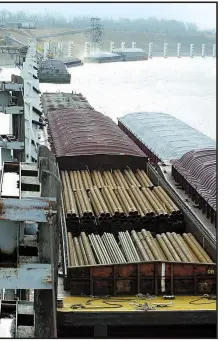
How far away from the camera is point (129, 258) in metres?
9.30

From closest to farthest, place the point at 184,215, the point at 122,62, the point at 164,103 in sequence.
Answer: the point at 184,215 → the point at 164,103 → the point at 122,62

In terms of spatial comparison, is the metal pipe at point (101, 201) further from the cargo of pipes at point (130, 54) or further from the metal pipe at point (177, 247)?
the cargo of pipes at point (130, 54)

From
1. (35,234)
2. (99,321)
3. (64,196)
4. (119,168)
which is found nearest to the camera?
(35,234)

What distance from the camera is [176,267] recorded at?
876cm

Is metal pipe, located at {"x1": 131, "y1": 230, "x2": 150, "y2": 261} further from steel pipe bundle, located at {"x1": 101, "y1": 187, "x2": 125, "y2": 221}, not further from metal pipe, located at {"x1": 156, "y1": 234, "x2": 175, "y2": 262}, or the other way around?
steel pipe bundle, located at {"x1": 101, "y1": 187, "x2": 125, "y2": 221}

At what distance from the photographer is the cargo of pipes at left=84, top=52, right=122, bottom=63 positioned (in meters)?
94.4

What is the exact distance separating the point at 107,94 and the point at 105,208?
50421 mm

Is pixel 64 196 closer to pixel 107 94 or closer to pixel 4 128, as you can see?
pixel 4 128

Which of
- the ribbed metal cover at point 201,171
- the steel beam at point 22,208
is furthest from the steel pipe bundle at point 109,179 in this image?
the steel beam at point 22,208

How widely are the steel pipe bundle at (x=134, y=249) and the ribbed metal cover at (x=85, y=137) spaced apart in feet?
16.3

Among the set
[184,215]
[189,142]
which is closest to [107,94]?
[189,142]

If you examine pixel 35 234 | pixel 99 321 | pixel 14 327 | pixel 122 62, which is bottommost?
pixel 99 321

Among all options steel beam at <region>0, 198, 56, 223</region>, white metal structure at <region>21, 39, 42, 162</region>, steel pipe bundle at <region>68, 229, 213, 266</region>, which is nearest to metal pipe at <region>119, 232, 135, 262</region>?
steel pipe bundle at <region>68, 229, 213, 266</region>

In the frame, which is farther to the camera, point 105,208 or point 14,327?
point 105,208
